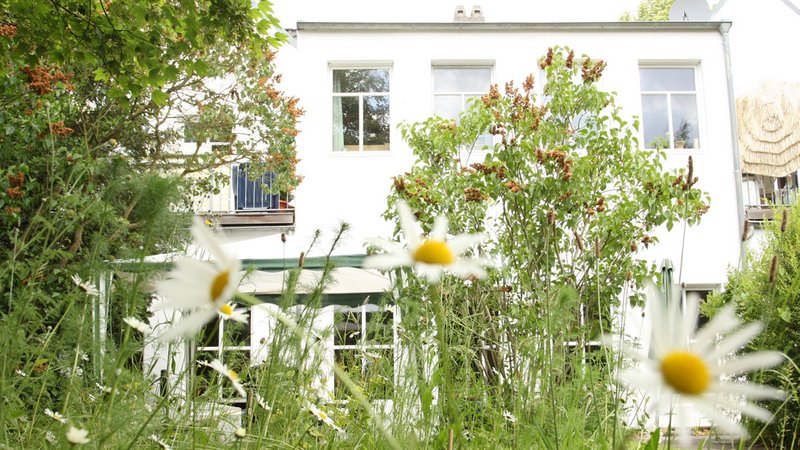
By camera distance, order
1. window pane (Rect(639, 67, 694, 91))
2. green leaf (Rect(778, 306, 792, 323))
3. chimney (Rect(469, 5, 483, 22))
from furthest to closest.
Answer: chimney (Rect(469, 5, 483, 22))
window pane (Rect(639, 67, 694, 91))
green leaf (Rect(778, 306, 792, 323))

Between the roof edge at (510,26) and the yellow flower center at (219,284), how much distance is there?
10.2m

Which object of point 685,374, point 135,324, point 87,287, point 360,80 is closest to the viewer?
point 685,374

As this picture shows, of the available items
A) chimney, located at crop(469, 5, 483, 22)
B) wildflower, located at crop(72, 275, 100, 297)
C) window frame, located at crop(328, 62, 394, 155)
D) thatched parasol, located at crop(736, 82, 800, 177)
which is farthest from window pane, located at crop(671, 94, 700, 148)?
wildflower, located at crop(72, 275, 100, 297)

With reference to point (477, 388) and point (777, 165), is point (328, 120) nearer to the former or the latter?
point (777, 165)

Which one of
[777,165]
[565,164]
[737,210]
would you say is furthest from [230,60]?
[777,165]

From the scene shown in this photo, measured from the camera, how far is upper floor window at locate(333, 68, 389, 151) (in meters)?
10.4

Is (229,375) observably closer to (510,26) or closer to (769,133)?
(510,26)

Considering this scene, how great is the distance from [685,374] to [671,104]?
Answer: 37.5 ft

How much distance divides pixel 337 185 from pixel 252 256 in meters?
1.66

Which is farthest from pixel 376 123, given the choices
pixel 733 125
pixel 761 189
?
pixel 761 189

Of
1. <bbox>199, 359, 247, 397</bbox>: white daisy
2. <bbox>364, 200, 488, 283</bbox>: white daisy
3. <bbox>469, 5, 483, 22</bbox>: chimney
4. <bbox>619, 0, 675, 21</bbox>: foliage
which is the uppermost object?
<bbox>619, 0, 675, 21</bbox>: foliage

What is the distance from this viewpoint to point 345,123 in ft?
34.1

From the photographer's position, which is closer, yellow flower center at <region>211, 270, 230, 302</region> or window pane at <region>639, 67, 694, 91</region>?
yellow flower center at <region>211, 270, 230, 302</region>

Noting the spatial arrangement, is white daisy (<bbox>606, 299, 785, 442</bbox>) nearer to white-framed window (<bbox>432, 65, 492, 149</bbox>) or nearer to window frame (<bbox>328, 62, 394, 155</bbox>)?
window frame (<bbox>328, 62, 394, 155</bbox>)
